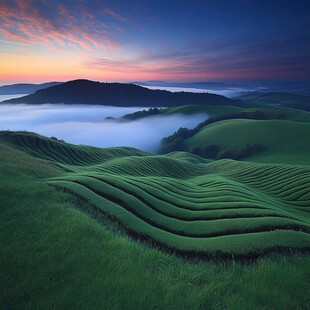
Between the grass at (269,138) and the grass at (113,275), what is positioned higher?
the grass at (113,275)

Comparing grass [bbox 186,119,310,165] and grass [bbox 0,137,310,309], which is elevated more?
grass [bbox 0,137,310,309]

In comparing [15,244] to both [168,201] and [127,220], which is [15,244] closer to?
[127,220]

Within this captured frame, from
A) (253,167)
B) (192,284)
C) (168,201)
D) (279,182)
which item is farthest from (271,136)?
(192,284)

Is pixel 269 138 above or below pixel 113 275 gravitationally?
below

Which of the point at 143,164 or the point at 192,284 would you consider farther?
the point at 143,164

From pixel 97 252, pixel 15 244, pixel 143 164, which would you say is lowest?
pixel 143 164

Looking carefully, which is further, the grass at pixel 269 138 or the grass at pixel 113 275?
the grass at pixel 269 138

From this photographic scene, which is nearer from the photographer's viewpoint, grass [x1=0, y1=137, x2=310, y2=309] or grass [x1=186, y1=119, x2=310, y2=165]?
grass [x1=0, y1=137, x2=310, y2=309]

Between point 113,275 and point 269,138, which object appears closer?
point 113,275
